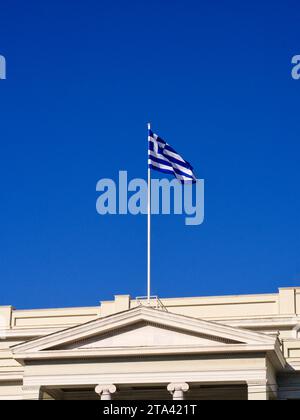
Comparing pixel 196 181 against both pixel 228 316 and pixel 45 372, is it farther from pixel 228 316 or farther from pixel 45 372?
pixel 45 372

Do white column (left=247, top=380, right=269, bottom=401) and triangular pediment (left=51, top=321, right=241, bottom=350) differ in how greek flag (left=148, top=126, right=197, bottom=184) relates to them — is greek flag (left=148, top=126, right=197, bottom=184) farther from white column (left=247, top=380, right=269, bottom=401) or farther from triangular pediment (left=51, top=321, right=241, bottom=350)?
white column (left=247, top=380, right=269, bottom=401)

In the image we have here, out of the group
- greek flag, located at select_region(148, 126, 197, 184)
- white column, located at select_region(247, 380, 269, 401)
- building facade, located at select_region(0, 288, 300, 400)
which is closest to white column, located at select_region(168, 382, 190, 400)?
building facade, located at select_region(0, 288, 300, 400)

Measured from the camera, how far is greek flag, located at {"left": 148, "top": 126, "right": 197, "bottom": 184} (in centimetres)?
4447

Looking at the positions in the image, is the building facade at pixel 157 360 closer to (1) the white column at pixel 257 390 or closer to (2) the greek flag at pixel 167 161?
(1) the white column at pixel 257 390

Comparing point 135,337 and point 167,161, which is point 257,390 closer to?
point 135,337

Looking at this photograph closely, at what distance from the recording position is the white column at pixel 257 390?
37.4 meters

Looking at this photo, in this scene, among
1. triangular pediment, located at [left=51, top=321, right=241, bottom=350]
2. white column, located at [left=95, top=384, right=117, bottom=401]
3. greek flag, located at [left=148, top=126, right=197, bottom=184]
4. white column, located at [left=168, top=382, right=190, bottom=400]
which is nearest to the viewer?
white column, located at [left=168, top=382, right=190, bottom=400]

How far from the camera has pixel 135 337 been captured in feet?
130

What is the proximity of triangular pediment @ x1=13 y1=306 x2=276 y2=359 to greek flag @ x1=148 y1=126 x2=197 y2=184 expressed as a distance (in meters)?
8.46

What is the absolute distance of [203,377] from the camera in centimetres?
3853

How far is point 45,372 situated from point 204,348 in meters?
7.49

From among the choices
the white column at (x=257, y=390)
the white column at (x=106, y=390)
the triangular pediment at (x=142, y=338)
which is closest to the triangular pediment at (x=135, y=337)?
the triangular pediment at (x=142, y=338)

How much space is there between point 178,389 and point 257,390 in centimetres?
353
